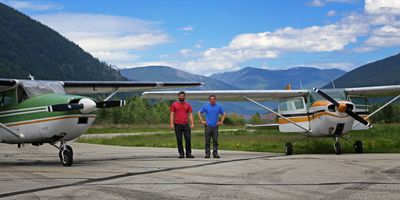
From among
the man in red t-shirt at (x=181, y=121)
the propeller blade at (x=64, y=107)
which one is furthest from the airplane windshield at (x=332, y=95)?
the propeller blade at (x=64, y=107)

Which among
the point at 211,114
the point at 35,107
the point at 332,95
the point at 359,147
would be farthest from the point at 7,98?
the point at 359,147

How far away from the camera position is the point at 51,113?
12.7 meters

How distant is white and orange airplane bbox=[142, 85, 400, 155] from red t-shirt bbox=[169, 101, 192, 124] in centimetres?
338

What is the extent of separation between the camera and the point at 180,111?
1565 centimetres

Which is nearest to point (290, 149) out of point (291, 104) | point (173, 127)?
point (291, 104)

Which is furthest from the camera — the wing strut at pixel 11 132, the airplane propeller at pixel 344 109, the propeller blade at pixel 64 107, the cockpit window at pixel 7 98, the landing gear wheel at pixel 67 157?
the airplane propeller at pixel 344 109

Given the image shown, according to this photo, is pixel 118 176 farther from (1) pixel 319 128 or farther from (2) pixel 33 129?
(1) pixel 319 128

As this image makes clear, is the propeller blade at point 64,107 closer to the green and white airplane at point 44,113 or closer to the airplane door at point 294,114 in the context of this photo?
the green and white airplane at point 44,113

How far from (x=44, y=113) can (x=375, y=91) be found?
11.8 meters

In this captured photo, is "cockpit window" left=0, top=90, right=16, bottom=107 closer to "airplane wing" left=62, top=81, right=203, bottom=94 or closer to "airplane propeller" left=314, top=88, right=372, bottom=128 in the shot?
"airplane wing" left=62, top=81, right=203, bottom=94

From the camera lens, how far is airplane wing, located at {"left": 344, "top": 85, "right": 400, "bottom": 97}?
19266mm

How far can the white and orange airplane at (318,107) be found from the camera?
17172 mm

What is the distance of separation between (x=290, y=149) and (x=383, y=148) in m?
4.19

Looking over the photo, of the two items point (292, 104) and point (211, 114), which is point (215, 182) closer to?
point (211, 114)
